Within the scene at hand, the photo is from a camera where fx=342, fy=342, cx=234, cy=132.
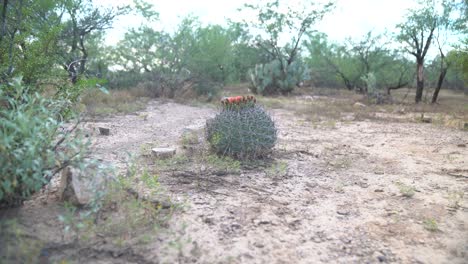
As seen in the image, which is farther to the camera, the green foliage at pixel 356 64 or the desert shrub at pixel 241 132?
the green foliage at pixel 356 64

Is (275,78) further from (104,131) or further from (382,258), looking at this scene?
(382,258)

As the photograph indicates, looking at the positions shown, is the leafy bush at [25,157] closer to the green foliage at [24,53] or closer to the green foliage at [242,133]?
the green foliage at [24,53]

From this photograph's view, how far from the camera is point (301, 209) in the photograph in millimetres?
3117

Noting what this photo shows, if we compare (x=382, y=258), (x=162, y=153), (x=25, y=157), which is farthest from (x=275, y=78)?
(x=25, y=157)

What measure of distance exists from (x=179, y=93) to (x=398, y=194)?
377 inches

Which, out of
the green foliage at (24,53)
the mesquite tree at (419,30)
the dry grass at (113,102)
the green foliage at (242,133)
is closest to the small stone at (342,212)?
the green foliage at (242,133)

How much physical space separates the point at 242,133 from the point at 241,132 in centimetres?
2

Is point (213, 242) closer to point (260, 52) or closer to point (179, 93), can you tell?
point (179, 93)

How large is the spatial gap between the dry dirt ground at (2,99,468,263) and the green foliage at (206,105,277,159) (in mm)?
220

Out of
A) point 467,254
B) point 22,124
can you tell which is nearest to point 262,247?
point 467,254

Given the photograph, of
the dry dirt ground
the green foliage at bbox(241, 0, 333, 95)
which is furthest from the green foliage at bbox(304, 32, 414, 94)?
the dry dirt ground

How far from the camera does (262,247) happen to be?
2.43 m

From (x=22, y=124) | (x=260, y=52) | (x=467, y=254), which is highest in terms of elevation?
(x=260, y=52)

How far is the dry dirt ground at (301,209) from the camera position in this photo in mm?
2338
